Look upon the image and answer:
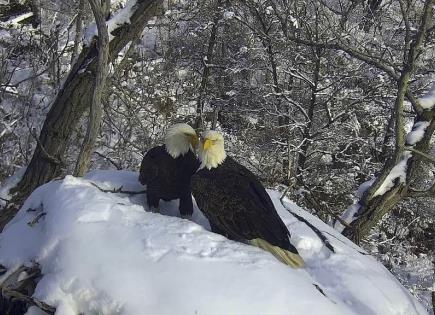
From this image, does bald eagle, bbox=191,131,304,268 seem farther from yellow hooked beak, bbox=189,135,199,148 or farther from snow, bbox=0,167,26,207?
snow, bbox=0,167,26,207

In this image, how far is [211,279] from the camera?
6.12ft

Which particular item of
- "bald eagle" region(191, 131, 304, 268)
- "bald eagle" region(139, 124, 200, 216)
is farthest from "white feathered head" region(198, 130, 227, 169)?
"bald eagle" region(139, 124, 200, 216)

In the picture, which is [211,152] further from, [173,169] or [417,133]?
[417,133]

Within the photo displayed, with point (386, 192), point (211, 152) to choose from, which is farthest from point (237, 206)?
point (386, 192)

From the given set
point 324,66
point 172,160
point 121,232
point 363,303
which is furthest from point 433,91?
point 324,66

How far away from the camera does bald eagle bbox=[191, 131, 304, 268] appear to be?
245 cm

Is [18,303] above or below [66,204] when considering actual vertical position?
below

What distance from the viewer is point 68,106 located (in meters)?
4.68

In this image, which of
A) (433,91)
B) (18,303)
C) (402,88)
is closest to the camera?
(18,303)

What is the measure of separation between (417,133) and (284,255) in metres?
2.80

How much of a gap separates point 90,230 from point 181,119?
7.89 m

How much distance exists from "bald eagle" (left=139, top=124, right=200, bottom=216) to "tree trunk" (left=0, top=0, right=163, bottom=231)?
1.57 metres

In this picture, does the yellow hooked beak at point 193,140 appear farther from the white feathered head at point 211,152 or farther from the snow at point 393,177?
the snow at point 393,177

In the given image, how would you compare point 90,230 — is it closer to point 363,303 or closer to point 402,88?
point 363,303
